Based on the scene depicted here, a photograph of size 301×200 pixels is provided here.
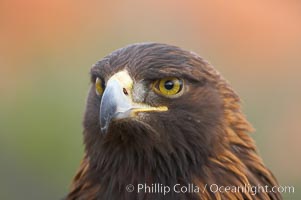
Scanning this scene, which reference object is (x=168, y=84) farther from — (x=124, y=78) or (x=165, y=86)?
(x=124, y=78)

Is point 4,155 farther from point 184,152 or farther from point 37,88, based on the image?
point 184,152

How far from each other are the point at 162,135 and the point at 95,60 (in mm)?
3460

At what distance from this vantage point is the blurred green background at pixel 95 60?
6105 mm

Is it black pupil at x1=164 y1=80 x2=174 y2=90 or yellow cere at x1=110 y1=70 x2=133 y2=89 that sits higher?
yellow cere at x1=110 y1=70 x2=133 y2=89

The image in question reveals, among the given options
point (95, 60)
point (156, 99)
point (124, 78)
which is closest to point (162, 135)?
point (156, 99)

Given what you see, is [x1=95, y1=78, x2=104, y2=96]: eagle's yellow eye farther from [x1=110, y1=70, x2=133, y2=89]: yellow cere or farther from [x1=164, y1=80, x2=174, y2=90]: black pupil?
[x1=164, y1=80, x2=174, y2=90]: black pupil

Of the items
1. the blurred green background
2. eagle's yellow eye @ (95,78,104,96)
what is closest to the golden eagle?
eagle's yellow eye @ (95,78,104,96)

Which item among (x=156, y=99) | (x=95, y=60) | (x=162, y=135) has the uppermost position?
(x=95, y=60)

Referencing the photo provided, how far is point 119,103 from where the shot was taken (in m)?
2.97

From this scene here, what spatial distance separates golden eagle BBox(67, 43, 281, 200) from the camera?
3.08 meters

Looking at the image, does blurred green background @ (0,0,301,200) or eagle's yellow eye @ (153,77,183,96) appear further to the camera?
blurred green background @ (0,0,301,200)

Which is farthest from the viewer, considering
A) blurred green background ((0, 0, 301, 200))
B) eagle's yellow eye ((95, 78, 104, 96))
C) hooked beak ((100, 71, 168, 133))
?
blurred green background ((0, 0, 301, 200))

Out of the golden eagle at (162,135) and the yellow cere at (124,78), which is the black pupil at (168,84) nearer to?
the golden eagle at (162,135)

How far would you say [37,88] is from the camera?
6.48 metres
